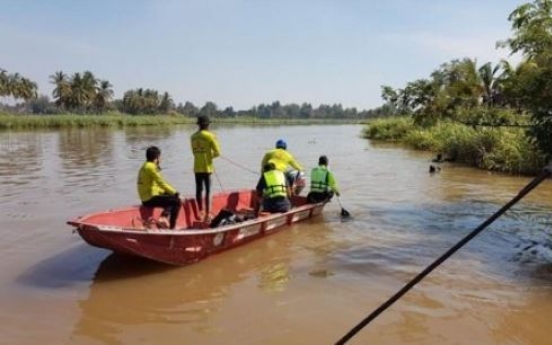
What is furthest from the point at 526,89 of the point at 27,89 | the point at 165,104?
the point at 165,104

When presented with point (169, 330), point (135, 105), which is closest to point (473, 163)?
point (169, 330)

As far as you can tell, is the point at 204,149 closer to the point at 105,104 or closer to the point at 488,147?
the point at 488,147

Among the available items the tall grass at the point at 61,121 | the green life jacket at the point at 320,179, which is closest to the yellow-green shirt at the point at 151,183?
the green life jacket at the point at 320,179

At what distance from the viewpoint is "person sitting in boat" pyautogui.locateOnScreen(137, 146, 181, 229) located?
25.9 ft

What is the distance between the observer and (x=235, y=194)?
36.6 feet

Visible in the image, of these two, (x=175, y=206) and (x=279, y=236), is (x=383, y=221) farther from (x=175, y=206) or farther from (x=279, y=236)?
Answer: (x=175, y=206)

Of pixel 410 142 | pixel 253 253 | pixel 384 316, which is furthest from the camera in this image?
pixel 410 142

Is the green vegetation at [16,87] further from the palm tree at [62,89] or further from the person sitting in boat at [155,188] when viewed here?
the person sitting in boat at [155,188]

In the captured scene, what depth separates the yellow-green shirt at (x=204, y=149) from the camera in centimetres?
934

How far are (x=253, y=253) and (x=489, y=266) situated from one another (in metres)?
3.72

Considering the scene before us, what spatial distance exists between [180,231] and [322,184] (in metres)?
4.71

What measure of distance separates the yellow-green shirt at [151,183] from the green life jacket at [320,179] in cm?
417

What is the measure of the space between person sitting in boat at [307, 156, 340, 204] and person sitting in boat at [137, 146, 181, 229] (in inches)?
158

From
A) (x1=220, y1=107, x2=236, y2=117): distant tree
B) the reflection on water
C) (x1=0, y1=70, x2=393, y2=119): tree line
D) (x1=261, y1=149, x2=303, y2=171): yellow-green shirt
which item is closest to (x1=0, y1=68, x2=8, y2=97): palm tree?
(x1=0, y1=70, x2=393, y2=119): tree line
